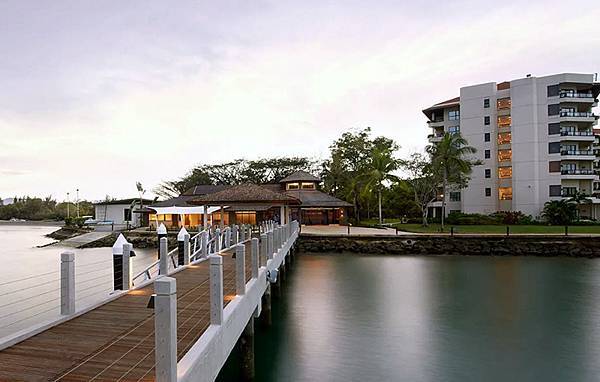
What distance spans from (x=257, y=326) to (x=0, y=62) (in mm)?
16772

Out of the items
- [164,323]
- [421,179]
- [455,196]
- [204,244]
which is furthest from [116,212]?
[164,323]

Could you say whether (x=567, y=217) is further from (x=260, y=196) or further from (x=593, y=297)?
(x=260, y=196)

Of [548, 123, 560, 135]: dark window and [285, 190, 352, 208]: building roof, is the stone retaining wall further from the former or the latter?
[548, 123, 560, 135]: dark window

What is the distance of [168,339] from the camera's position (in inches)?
114

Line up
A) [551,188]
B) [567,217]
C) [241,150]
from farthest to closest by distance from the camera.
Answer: [241,150]
[551,188]
[567,217]

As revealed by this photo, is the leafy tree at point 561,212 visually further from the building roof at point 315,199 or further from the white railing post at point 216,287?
the white railing post at point 216,287

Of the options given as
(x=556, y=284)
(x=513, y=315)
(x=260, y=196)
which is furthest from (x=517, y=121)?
(x=513, y=315)

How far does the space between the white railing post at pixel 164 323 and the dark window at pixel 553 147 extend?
42982 mm

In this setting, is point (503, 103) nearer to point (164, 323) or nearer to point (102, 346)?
point (102, 346)

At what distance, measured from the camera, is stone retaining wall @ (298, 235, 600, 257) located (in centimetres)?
2575

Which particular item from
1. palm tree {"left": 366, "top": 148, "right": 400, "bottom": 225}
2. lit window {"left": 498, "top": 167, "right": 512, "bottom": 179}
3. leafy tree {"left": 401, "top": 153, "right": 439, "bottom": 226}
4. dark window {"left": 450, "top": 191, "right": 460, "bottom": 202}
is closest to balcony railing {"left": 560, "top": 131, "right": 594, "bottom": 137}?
lit window {"left": 498, "top": 167, "right": 512, "bottom": 179}

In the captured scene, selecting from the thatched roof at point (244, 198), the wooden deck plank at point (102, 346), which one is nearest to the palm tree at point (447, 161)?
the thatched roof at point (244, 198)

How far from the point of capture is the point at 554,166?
37.9 metres

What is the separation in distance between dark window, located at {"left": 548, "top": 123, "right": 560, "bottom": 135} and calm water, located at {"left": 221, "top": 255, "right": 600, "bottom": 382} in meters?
22.0
